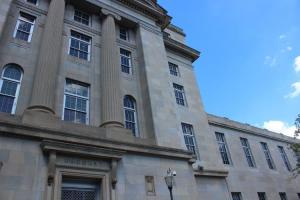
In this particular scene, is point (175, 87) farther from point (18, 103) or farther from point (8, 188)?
point (8, 188)

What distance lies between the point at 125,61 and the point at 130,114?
481 cm

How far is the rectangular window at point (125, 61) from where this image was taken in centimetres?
1941

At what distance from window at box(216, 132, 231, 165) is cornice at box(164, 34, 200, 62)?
8775 millimetres

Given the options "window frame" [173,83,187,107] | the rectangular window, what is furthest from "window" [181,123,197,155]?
the rectangular window

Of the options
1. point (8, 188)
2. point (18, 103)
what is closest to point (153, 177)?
point (8, 188)

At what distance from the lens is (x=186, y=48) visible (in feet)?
87.9

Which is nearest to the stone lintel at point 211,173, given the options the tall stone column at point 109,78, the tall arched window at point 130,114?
the tall arched window at point 130,114

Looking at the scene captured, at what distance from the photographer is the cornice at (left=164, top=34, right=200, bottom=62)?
25484mm

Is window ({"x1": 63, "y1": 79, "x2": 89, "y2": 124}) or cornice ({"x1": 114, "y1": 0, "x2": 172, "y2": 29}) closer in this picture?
window ({"x1": 63, "y1": 79, "x2": 89, "y2": 124})

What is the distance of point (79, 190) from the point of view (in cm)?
1219

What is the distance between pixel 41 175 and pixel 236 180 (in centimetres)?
1797

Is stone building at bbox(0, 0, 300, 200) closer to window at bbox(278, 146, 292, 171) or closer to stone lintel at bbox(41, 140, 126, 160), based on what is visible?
stone lintel at bbox(41, 140, 126, 160)

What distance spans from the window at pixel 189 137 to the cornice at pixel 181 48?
8739 mm

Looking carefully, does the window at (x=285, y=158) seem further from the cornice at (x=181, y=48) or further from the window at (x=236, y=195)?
the cornice at (x=181, y=48)
